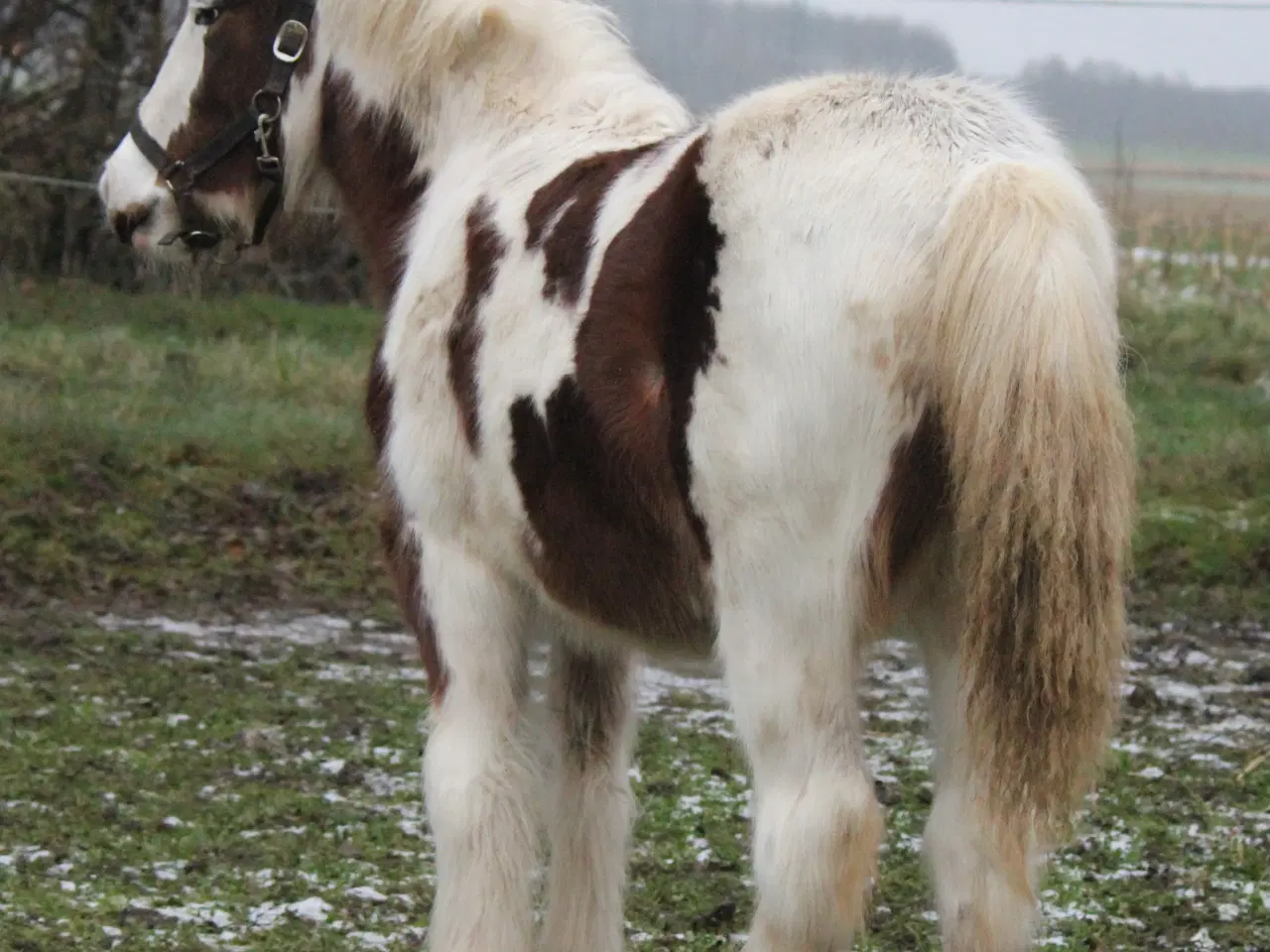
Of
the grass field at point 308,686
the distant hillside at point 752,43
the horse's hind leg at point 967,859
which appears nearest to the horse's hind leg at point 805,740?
the horse's hind leg at point 967,859

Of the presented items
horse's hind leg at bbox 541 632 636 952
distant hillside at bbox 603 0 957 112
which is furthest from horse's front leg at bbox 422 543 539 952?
distant hillside at bbox 603 0 957 112

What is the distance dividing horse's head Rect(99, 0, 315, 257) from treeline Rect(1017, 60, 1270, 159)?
→ 8.08 m

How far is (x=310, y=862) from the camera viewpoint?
4.93 meters

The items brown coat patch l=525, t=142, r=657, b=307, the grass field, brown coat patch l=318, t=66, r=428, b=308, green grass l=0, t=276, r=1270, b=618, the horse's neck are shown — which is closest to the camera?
brown coat patch l=525, t=142, r=657, b=307

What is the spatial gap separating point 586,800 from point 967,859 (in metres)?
1.14

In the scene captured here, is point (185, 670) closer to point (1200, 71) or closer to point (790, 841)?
point (790, 841)

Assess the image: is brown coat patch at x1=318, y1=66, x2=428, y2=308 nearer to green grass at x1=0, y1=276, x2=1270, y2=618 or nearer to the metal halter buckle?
the metal halter buckle

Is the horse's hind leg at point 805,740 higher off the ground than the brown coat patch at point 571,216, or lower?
lower

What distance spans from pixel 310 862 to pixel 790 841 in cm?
215

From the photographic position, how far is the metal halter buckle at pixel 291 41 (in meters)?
4.27

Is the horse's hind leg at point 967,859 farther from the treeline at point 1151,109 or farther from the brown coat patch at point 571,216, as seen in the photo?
the treeline at point 1151,109

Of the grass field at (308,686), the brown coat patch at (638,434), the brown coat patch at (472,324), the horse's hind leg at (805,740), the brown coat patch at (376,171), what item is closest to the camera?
the horse's hind leg at (805,740)

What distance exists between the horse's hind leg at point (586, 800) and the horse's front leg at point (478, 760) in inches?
11.2

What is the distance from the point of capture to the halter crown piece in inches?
169
